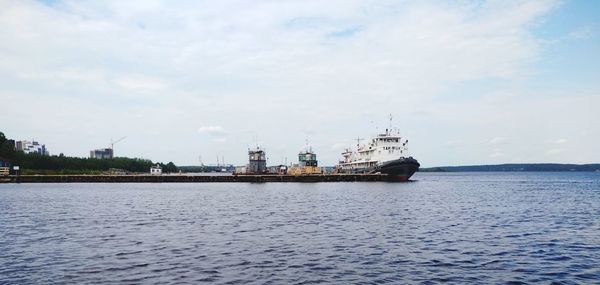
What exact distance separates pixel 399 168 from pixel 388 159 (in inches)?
296

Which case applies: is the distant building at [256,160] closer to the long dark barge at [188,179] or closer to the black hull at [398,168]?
the long dark barge at [188,179]

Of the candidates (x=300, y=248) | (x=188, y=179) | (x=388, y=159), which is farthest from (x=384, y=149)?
(x=300, y=248)

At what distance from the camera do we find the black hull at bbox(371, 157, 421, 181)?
120m

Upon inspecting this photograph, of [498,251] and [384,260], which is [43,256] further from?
[498,251]

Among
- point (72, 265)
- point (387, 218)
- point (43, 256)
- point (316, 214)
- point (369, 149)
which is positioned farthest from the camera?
point (369, 149)

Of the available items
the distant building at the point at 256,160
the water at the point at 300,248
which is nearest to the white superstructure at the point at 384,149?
the distant building at the point at 256,160

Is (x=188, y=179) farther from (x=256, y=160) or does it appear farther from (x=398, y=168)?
(x=398, y=168)

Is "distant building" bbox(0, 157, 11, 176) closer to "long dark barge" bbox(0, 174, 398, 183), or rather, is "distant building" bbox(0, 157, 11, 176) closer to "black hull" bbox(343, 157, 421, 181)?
"long dark barge" bbox(0, 174, 398, 183)

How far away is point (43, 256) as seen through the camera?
1045 inches

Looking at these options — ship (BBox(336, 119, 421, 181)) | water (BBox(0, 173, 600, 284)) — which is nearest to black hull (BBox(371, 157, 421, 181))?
ship (BBox(336, 119, 421, 181))

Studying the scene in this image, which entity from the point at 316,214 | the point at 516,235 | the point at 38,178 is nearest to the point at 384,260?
the point at 516,235

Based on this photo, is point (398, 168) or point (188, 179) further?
point (188, 179)

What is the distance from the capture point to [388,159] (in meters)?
130

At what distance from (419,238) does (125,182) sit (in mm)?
140185
